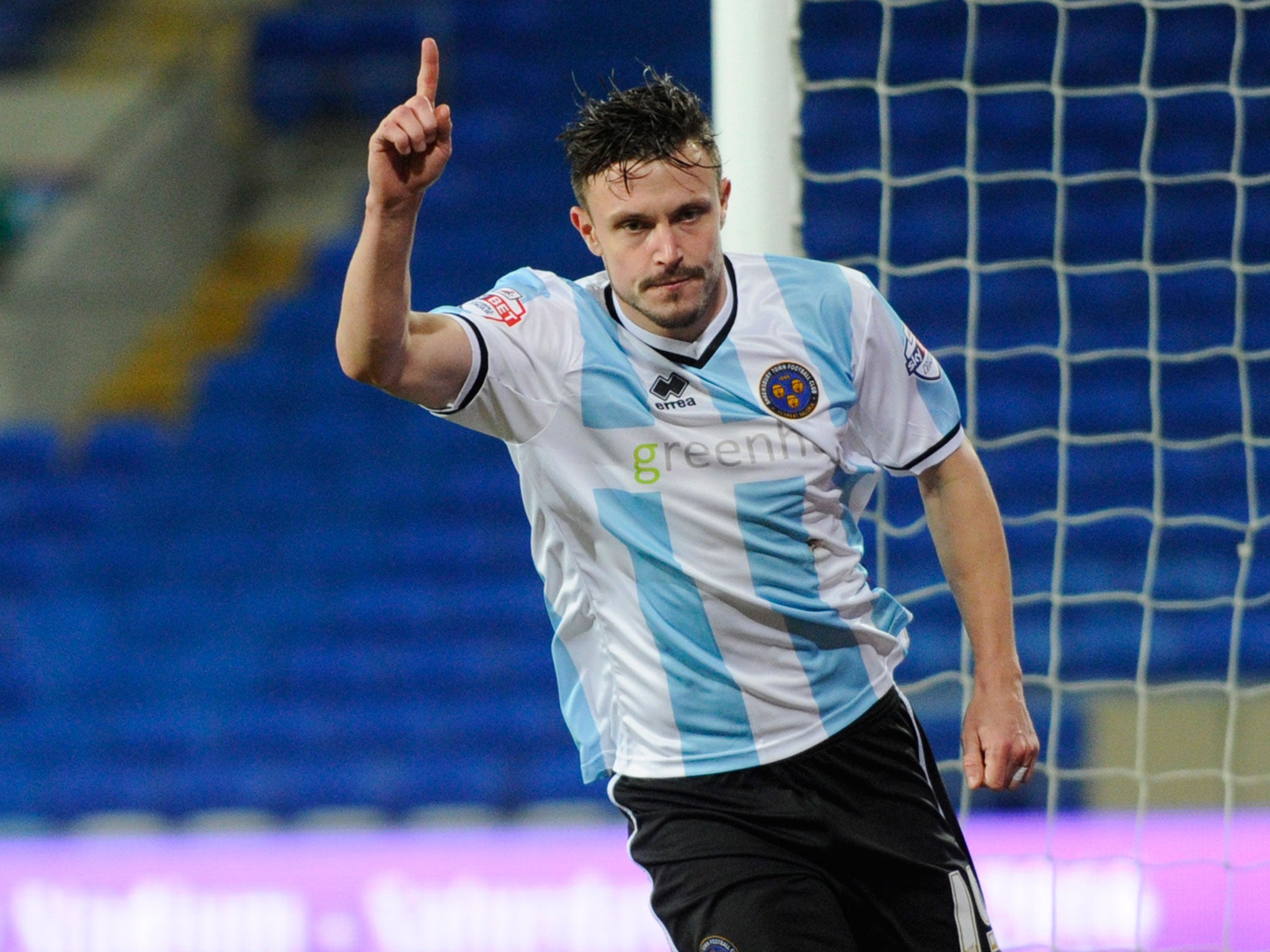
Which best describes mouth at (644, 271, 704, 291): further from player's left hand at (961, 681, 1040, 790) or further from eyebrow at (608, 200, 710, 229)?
player's left hand at (961, 681, 1040, 790)

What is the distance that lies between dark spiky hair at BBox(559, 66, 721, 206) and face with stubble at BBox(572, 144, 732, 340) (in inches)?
0.4

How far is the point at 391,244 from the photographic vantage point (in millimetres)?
1674

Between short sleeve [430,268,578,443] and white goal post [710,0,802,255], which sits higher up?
white goal post [710,0,802,255]

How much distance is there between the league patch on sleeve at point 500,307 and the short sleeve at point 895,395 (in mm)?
443

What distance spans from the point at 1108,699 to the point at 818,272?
12.1 feet

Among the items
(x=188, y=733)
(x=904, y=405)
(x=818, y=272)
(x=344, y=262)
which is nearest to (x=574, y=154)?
(x=818, y=272)

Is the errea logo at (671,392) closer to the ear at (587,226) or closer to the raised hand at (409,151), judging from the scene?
the ear at (587,226)

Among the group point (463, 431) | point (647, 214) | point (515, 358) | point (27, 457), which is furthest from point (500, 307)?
point (27, 457)

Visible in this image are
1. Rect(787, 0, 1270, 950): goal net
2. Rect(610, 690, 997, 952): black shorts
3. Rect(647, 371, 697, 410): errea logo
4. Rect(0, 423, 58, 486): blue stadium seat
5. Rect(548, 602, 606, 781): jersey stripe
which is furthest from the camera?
Rect(0, 423, 58, 486): blue stadium seat

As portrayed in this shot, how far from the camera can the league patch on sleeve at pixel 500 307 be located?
74.0 inches

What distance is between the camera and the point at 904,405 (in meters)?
2.06

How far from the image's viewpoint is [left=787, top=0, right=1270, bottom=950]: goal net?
4.61 m

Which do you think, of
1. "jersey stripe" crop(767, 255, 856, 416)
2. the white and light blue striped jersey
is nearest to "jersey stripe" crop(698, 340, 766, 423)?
the white and light blue striped jersey

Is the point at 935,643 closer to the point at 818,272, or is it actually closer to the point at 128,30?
the point at 818,272
